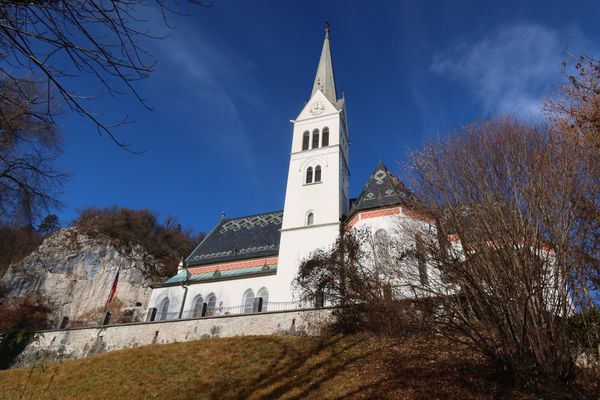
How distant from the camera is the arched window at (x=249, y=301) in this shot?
2508 centimetres

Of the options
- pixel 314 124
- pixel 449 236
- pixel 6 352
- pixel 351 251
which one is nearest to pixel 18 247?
pixel 449 236

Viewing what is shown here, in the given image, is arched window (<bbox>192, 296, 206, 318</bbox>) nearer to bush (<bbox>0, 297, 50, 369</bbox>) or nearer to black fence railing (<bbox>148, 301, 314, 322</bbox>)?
black fence railing (<bbox>148, 301, 314, 322</bbox>)

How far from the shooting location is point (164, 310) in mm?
27359

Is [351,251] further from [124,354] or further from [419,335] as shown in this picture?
[124,354]

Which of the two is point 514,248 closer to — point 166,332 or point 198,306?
point 166,332

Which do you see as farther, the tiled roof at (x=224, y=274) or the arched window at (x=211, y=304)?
the tiled roof at (x=224, y=274)

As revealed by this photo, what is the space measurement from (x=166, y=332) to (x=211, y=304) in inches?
218

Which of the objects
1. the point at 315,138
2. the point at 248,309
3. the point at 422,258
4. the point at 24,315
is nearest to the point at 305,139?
the point at 315,138

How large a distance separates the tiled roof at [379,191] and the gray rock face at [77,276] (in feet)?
87.8

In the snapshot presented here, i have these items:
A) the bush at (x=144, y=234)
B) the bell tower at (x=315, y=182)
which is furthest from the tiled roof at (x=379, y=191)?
the bush at (x=144, y=234)

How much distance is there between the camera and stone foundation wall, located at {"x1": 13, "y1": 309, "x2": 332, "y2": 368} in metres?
18.9

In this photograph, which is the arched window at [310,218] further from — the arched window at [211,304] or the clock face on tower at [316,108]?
the clock face on tower at [316,108]

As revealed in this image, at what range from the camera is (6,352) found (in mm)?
22922

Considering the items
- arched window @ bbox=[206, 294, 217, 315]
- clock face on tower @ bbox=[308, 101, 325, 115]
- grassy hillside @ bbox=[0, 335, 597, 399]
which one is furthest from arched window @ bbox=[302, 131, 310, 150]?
grassy hillside @ bbox=[0, 335, 597, 399]
